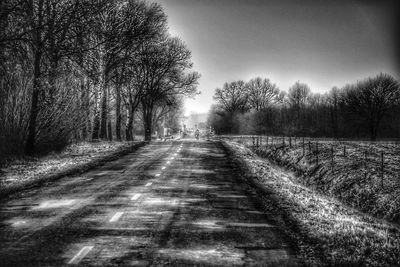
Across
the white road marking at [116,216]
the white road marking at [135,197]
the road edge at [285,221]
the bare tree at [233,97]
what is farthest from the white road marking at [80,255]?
the bare tree at [233,97]

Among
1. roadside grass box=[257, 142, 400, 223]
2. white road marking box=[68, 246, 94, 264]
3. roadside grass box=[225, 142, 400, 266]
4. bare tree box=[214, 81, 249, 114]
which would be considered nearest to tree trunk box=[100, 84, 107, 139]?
roadside grass box=[257, 142, 400, 223]

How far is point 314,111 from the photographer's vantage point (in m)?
83.1

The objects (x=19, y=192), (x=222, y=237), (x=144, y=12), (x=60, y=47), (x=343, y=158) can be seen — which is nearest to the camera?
(x=222, y=237)

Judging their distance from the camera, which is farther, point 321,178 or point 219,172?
point 321,178

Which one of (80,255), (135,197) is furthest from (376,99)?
(80,255)

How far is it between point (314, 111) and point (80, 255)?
8155 cm

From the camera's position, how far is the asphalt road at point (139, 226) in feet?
19.0

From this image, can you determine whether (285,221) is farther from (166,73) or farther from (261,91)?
(261,91)

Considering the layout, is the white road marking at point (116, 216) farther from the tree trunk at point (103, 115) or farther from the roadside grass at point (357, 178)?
the tree trunk at point (103, 115)

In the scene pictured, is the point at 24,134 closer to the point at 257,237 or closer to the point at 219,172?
the point at 219,172

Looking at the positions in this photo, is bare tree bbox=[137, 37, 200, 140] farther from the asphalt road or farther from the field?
the asphalt road

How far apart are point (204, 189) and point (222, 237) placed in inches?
216

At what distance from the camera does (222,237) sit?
274 inches

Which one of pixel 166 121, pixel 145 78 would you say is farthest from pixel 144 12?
pixel 166 121
